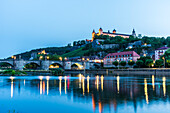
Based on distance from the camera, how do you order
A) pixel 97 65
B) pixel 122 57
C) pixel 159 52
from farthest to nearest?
pixel 97 65 < pixel 122 57 < pixel 159 52

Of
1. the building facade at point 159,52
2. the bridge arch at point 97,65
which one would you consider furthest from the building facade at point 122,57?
the building facade at point 159,52

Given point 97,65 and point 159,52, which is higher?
point 159,52

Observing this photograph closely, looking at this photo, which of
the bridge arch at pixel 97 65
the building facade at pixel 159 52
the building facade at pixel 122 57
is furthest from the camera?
the bridge arch at pixel 97 65

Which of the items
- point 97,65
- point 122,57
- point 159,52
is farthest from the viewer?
point 97,65

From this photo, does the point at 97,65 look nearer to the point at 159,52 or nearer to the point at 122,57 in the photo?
the point at 122,57

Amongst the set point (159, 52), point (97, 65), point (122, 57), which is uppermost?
point (159, 52)

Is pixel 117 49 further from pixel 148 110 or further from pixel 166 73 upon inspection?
pixel 148 110

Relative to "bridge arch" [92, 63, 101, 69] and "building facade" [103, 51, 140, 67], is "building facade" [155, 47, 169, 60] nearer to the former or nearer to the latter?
"building facade" [103, 51, 140, 67]

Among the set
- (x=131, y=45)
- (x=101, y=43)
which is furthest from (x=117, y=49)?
(x=101, y=43)

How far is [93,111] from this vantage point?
15.1 meters

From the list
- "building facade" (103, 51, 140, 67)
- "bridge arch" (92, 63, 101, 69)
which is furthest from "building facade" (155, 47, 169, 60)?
"bridge arch" (92, 63, 101, 69)

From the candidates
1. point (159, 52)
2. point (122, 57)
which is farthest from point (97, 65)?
point (159, 52)

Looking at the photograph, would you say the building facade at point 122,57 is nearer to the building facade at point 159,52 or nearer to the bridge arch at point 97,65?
the bridge arch at point 97,65

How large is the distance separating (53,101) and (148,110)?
8376 mm
